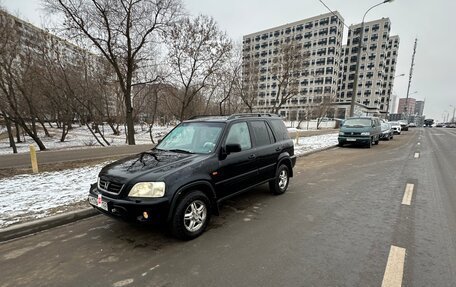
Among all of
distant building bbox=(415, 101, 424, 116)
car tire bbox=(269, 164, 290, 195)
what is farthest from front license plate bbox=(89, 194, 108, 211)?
distant building bbox=(415, 101, 424, 116)

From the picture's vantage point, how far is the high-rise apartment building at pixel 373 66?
9125 centimetres

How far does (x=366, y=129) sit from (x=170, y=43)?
16.1 m

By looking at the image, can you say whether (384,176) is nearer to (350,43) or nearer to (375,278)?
(375,278)

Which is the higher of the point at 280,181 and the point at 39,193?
the point at 280,181

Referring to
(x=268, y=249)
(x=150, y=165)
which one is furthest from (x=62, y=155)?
(x=268, y=249)

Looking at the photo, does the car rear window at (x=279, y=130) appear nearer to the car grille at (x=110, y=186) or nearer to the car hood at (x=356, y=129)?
the car grille at (x=110, y=186)

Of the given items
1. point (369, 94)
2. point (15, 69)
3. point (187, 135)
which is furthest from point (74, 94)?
point (369, 94)

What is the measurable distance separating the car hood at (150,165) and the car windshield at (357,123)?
14.6 metres

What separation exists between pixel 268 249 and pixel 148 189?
1858 mm

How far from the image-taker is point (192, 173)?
3562mm

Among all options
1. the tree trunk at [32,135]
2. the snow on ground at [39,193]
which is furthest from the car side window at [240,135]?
the tree trunk at [32,135]

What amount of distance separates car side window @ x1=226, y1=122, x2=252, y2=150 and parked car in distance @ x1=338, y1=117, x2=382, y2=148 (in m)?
12.6

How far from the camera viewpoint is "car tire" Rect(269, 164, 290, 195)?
5598 millimetres

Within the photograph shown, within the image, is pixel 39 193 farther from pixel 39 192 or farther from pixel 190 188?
pixel 190 188
